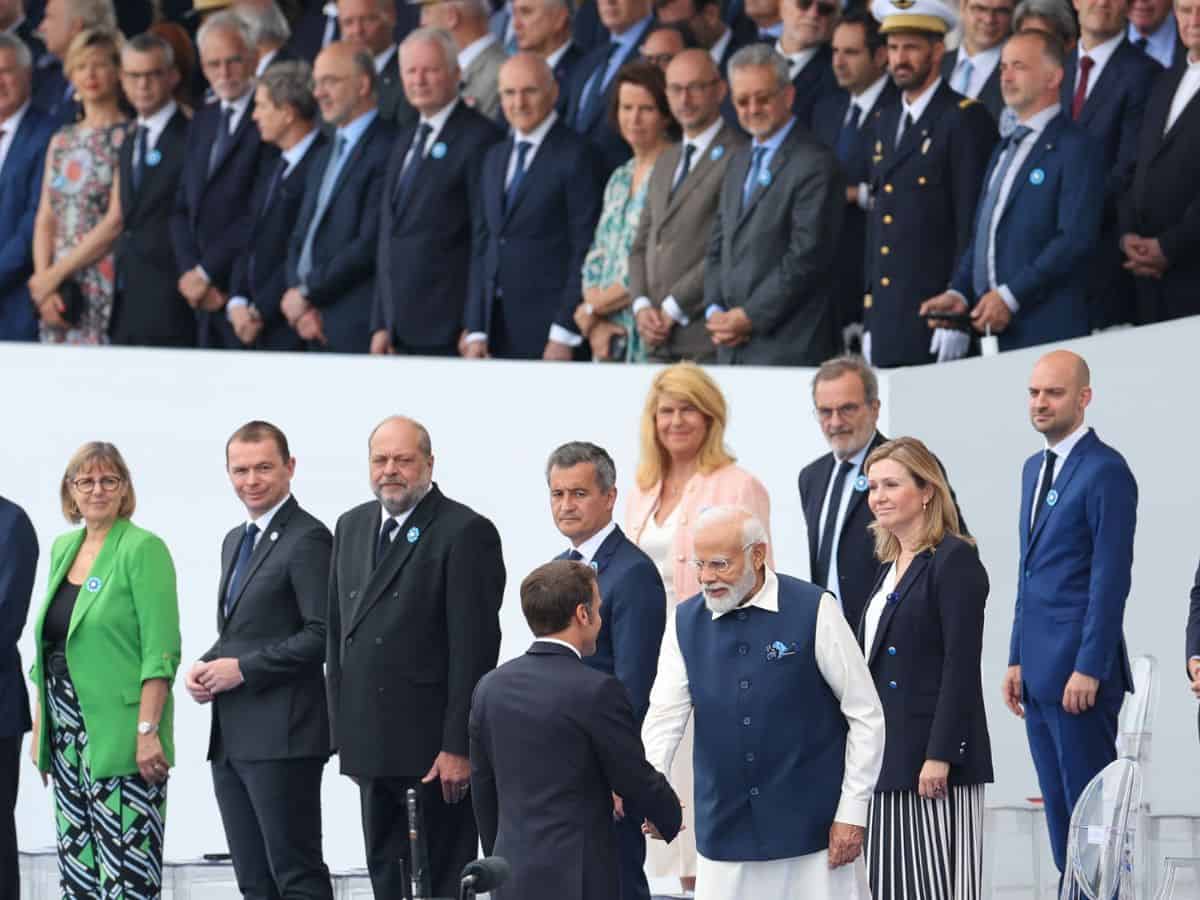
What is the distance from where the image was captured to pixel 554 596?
470cm

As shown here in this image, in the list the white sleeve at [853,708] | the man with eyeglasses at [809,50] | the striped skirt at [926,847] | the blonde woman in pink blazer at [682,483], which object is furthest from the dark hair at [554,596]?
the man with eyeglasses at [809,50]

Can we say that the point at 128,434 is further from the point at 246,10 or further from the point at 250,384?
the point at 246,10

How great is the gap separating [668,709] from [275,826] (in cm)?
146

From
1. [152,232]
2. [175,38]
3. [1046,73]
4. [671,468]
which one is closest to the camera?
[671,468]

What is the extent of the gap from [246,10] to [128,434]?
2.54 meters

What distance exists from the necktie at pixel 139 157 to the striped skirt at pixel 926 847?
179 inches

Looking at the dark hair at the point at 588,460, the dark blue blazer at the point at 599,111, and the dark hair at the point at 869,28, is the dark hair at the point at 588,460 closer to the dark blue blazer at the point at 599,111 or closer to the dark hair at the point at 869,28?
the dark blue blazer at the point at 599,111

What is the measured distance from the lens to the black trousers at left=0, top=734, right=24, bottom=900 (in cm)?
648

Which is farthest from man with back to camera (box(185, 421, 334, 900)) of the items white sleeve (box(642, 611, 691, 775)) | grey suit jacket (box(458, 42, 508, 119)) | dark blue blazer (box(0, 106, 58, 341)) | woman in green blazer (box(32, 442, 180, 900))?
grey suit jacket (box(458, 42, 508, 119))

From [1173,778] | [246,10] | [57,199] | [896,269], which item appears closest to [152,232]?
[57,199]

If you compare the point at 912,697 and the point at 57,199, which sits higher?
the point at 57,199

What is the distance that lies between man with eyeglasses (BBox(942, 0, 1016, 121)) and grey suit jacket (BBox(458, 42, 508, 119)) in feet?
6.00

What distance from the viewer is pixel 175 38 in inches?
382

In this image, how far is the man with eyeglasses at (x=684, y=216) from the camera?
797cm
